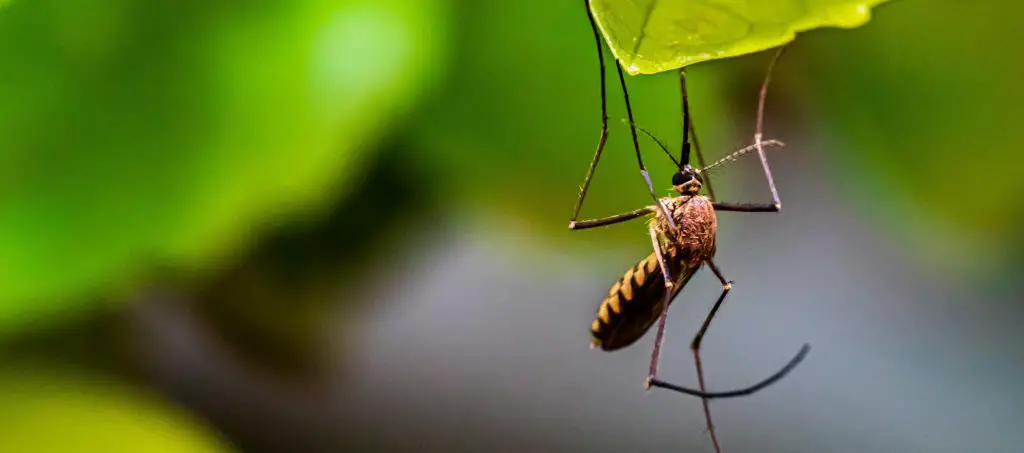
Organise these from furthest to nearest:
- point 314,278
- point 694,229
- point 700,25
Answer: point 314,278 → point 694,229 → point 700,25

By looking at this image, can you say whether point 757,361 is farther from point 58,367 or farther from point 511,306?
point 58,367

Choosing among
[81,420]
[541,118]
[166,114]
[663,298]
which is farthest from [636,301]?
[81,420]

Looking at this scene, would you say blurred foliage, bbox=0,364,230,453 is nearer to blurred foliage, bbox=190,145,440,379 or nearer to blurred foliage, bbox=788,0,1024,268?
blurred foliage, bbox=190,145,440,379

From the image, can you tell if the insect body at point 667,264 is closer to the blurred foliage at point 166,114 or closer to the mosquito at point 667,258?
the mosquito at point 667,258

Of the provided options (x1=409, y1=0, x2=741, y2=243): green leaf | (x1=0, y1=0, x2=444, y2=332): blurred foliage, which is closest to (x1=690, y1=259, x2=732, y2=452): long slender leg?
(x1=409, y1=0, x2=741, y2=243): green leaf

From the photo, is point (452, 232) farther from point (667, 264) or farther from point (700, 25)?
point (700, 25)

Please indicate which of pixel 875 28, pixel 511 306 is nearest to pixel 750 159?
pixel 875 28
